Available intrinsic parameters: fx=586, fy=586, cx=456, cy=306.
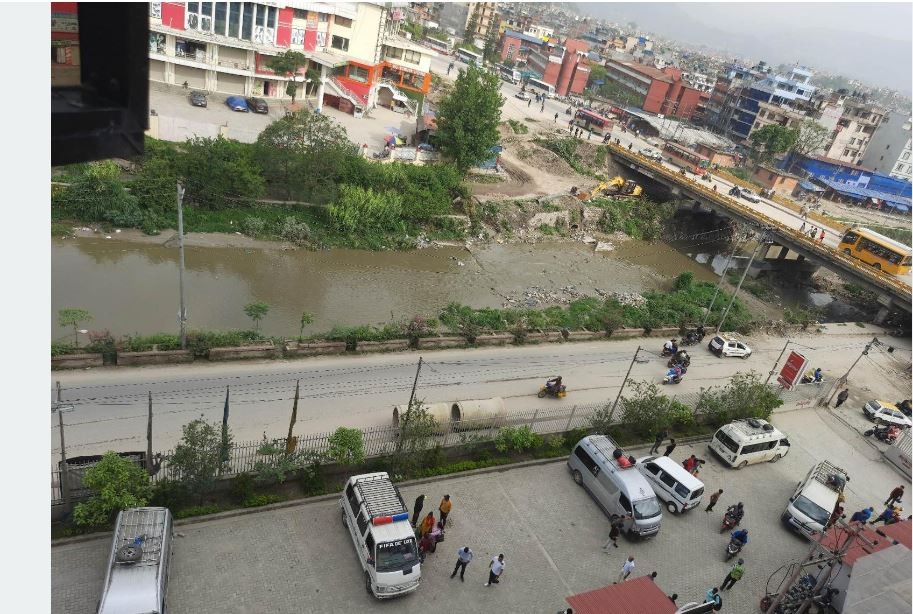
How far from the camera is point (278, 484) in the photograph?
1252cm

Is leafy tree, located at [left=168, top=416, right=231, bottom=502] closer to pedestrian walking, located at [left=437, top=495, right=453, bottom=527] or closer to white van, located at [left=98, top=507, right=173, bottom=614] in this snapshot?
white van, located at [left=98, top=507, right=173, bottom=614]

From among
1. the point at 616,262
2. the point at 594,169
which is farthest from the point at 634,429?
the point at 594,169

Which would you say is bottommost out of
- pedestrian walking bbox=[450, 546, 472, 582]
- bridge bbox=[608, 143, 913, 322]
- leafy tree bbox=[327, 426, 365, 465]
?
pedestrian walking bbox=[450, 546, 472, 582]

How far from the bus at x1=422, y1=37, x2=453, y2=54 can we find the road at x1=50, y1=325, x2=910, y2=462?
73.2 m

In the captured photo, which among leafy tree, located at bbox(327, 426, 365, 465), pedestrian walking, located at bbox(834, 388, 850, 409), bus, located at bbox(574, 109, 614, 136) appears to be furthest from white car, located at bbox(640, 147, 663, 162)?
leafy tree, located at bbox(327, 426, 365, 465)

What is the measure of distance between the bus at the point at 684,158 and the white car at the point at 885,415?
32.4 m

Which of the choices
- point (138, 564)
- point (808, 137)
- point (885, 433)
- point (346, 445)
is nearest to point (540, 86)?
point (808, 137)

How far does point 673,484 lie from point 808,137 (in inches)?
2580

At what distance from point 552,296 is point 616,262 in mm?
9108

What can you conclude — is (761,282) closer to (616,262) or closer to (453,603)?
(616,262)

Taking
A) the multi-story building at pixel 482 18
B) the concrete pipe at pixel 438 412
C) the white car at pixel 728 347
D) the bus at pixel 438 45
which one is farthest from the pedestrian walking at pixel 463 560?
the multi-story building at pixel 482 18

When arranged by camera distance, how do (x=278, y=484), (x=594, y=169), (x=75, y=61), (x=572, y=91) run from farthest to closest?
1. (x=572, y=91)
2. (x=594, y=169)
3. (x=278, y=484)
4. (x=75, y=61)

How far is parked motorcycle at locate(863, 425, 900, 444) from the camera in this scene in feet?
64.3

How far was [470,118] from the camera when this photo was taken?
1316 inches
